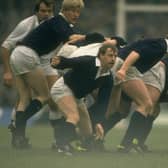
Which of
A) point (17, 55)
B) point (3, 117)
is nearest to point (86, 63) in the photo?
point (17, 55)

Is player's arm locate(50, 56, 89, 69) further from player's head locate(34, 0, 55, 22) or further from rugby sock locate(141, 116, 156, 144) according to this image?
rugby sock locate(141, 116, 156, 144)

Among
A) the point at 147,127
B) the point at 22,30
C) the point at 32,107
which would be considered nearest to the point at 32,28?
the point at 22,30

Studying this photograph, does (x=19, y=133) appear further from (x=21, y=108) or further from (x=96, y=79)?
(x=96, y=79)

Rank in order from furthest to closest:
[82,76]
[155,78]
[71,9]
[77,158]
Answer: [155,78], [71,9], [82,76], [77,158]

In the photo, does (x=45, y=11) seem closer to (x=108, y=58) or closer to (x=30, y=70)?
(x=30, y=70)

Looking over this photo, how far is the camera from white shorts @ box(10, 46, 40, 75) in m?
14.3

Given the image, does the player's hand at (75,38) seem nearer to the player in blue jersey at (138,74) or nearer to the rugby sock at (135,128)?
the player in blue jersey at (138,74)

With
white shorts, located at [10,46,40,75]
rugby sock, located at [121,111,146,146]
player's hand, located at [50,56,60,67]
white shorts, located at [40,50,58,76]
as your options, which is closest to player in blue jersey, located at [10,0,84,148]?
→ white shorts, located at [10,46,40,75]

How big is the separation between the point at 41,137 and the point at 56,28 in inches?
125

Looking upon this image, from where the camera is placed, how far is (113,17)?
24.5m

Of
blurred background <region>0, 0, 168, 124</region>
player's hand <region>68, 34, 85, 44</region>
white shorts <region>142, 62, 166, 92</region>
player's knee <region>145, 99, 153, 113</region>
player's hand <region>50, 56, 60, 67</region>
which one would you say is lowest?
blurred background <region>0, 0, 168, 124</region>

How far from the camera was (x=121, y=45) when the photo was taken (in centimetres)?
1445

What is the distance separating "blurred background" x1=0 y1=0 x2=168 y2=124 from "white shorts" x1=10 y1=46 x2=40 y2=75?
9246 mm

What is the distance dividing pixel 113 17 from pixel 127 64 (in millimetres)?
10833
